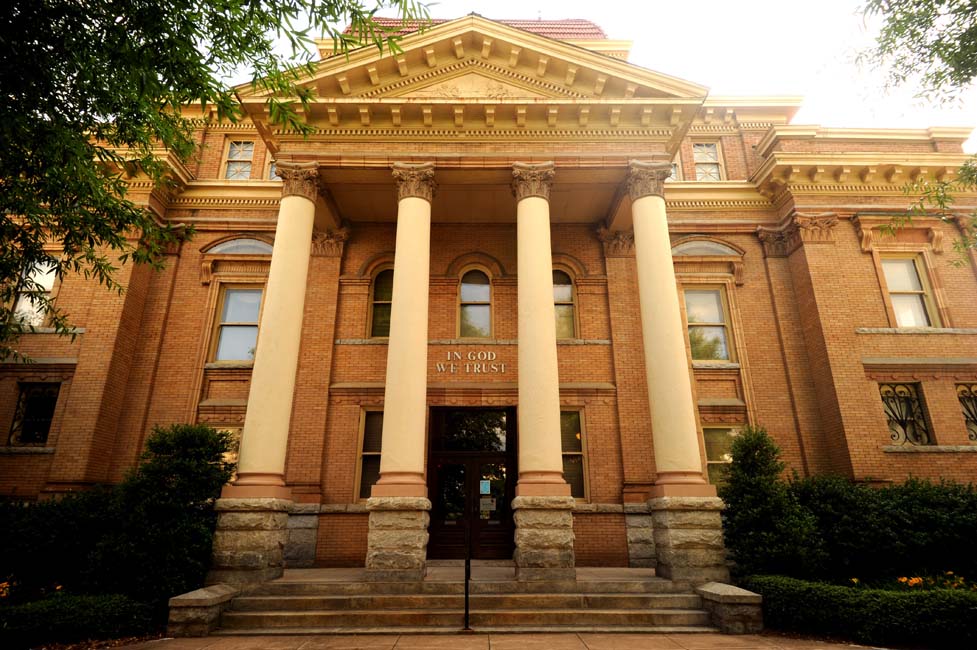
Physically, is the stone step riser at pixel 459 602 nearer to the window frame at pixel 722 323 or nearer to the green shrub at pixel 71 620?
the green shrub at pixel 71 620

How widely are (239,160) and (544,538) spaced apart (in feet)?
52.6

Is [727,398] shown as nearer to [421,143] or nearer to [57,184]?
[421,143]

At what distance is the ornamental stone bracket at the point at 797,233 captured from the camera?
16.0 m

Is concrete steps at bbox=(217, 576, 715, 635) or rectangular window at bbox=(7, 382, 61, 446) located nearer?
concrete steps at bbox=(217, 576, 715, 635)

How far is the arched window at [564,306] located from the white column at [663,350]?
373 centimetres

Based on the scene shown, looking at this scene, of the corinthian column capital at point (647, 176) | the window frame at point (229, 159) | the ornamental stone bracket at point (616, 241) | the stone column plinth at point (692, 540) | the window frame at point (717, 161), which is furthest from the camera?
the window frame at point (717, 161)

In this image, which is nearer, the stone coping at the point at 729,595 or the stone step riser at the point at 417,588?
the stone coping at the point at 729,595

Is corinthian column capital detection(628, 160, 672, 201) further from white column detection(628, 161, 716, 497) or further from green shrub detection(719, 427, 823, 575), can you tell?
green shrub detection(719, 427, 823, 575)

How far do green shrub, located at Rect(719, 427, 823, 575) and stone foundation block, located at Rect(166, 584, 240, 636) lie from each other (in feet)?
31.3

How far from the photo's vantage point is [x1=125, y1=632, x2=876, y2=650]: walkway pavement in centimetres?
770

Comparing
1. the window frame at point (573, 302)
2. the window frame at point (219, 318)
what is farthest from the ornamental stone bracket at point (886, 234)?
the window frame at point (219, 318)

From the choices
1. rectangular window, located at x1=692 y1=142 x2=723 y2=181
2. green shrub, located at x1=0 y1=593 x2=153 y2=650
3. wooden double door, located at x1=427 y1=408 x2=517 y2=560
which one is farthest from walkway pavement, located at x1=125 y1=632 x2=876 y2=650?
rectangular window, located at x1=692 y1=142 x2=723 y2=181

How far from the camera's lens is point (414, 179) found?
13.3 m

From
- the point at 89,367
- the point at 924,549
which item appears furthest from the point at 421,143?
the point at 924,549
